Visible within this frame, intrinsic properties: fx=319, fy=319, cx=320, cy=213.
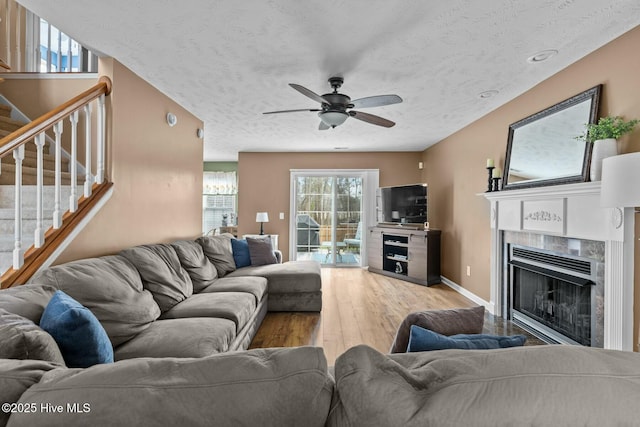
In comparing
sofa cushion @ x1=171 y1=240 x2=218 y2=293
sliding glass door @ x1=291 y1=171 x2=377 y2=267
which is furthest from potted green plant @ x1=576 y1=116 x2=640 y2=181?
sliding glass door @ x1=291 y1=171 x2=377 y2=267

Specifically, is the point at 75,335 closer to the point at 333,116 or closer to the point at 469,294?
the point at 333,116

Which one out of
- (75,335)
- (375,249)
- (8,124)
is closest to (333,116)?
(75,335)

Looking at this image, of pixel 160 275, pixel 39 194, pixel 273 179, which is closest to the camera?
pixel 39 194

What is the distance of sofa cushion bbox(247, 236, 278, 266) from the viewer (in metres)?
→ 4.32

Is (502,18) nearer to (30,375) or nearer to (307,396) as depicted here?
Result: (307,396)

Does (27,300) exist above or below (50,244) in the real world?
below

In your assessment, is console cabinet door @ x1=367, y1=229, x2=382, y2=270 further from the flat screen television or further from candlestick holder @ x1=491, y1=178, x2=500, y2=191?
candlestick holder @ x1=491, y1=178, x2=500, y2=191

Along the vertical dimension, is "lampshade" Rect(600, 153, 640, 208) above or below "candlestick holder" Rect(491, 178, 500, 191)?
below

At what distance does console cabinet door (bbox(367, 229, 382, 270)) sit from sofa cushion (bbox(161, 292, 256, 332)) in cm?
386

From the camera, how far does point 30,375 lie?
0.67m

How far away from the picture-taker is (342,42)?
2.41m

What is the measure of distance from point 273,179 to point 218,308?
4.65 m

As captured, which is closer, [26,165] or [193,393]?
[193,393]

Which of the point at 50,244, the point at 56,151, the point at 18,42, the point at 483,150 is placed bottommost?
the point at 50,244
